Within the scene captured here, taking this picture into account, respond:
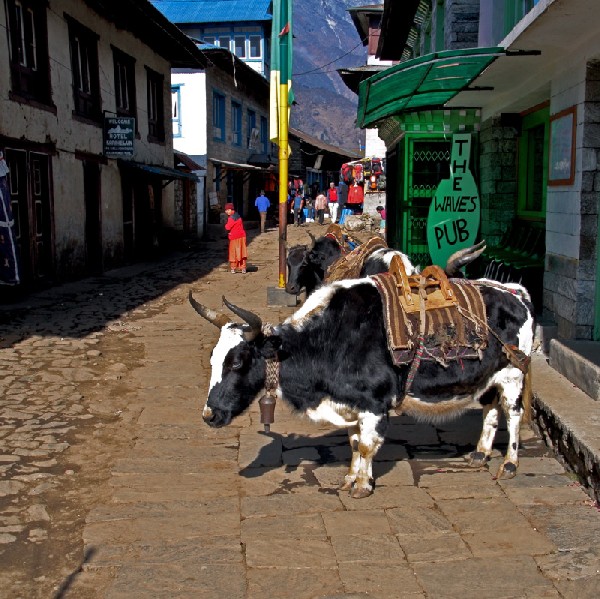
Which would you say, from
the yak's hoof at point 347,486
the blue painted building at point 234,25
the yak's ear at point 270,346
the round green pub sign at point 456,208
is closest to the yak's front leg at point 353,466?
the yak's hoof at point 347,486

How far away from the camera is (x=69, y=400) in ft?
22.5

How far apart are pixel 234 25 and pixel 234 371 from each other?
31604 mm

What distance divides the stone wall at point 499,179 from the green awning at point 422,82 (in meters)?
0.88

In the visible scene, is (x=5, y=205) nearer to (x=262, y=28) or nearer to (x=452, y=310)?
(x=452, y=310)

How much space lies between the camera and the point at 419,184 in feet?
36.8

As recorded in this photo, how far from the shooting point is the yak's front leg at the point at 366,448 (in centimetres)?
451

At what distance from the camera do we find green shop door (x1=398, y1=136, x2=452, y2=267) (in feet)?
36.2

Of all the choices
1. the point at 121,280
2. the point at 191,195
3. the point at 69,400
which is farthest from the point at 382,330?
the point at 191,195

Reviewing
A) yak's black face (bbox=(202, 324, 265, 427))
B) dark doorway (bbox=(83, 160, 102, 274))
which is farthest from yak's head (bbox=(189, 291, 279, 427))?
dark doorway (bbox=(83, 160, 102, 274))

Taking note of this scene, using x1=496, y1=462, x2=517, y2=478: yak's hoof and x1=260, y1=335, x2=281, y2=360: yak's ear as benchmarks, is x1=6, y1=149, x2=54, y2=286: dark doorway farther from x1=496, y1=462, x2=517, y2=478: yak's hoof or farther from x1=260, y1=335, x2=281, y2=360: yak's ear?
x1=496, y1=462, x2=517, y2=478: yak's hoof

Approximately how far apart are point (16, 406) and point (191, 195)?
773 inches

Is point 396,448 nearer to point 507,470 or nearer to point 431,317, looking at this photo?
point 507,470

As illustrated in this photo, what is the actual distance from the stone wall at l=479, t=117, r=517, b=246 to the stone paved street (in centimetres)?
441

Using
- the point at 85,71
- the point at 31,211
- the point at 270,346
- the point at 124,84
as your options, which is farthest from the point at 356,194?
the point at 270,346
